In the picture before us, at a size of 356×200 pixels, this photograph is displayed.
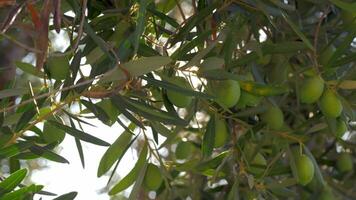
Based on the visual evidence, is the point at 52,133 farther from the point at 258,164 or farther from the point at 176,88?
the point at 258,164

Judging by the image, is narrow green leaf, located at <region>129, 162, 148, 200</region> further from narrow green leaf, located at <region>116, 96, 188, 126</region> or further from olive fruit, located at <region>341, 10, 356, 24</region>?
olive fruit, located at <region>341, 10, 356, 24</region>

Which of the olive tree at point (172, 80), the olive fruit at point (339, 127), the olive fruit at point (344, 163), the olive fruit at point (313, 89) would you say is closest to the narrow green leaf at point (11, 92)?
the olive tree at point (172, 80)

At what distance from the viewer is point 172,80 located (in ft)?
3.99

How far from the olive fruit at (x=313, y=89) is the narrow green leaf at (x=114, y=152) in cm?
34

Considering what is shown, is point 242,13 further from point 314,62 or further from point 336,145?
point 336,145

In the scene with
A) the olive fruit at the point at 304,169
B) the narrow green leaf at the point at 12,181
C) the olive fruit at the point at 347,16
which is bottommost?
Result: the olive fruit at the point at 304,169

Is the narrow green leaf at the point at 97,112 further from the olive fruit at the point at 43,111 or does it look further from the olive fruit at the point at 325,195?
the olive fruit at the point at 325,195

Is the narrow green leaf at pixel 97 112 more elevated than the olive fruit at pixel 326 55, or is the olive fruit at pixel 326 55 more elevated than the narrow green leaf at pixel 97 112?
the olive fruit at pixel 326 55

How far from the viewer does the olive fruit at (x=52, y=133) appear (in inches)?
52.0

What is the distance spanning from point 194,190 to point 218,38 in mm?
853

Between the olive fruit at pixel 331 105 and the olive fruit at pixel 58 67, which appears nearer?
the olive fruit at pixel 58 67

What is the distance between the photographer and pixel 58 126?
1.26 metres

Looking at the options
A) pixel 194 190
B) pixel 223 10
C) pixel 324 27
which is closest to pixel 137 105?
pixel 223 10

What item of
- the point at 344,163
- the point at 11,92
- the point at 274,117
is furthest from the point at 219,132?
the point at 344,163
